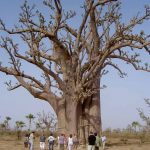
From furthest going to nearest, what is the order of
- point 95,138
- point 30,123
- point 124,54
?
1. point 30,123
2. point 124,54
3. point 95,138

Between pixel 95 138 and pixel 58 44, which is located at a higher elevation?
pixel 58 44

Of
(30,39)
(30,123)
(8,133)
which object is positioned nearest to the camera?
(30,39)

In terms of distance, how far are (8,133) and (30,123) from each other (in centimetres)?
607

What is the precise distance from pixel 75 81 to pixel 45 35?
9.47ft

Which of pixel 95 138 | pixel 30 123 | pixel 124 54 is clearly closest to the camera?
pixel 95 138

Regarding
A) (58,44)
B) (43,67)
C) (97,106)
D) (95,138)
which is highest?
(58,44)

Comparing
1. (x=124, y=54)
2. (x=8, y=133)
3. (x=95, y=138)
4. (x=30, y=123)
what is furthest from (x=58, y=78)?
(x=30, y=123)

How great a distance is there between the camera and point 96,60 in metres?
22.3

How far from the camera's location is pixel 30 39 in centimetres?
2130

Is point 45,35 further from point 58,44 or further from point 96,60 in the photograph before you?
point 96,60

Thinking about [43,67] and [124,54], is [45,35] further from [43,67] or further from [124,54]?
[124,54]

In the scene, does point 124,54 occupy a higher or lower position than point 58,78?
higher

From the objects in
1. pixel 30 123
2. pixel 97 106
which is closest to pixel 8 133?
pixel 30 123

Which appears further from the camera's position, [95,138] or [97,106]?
[97,106]
